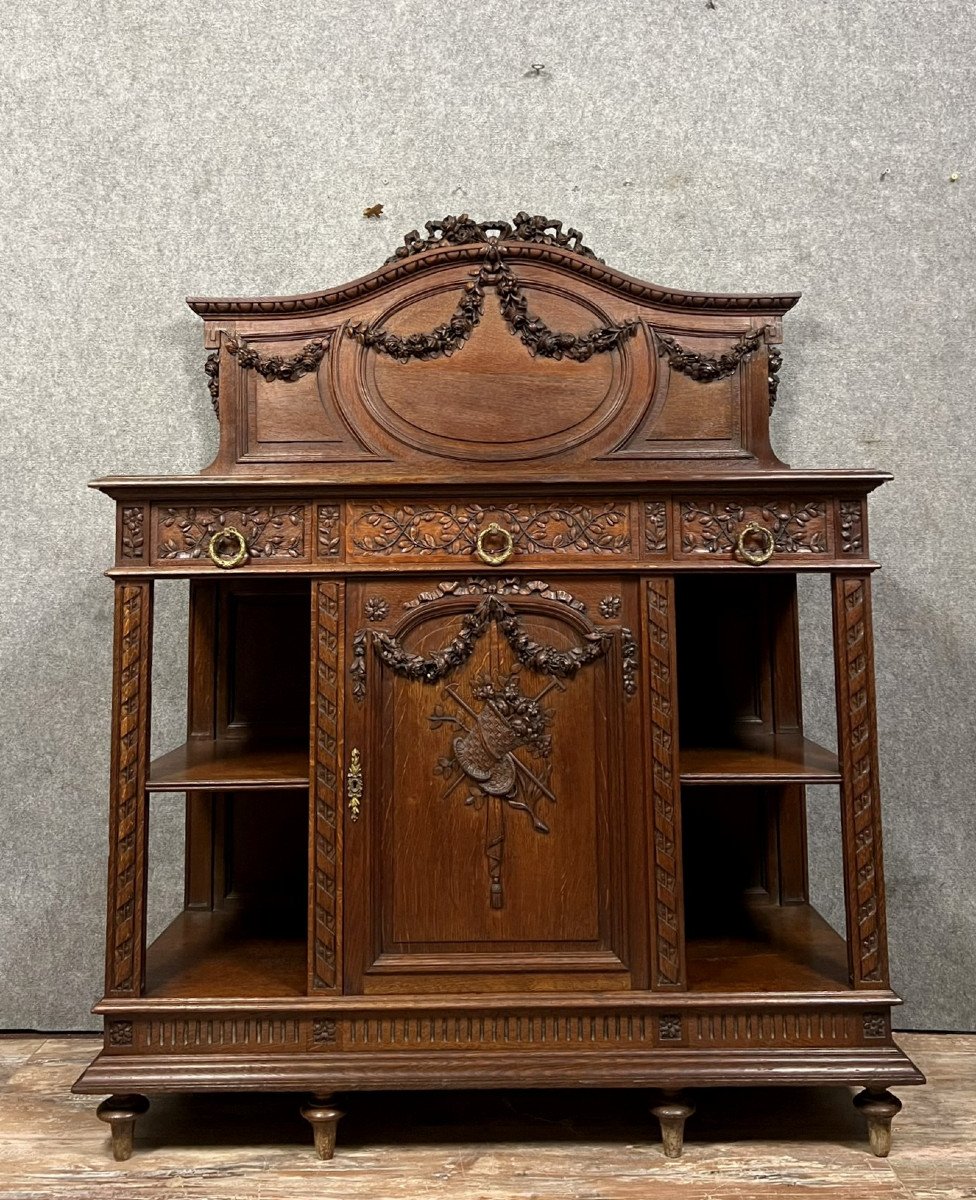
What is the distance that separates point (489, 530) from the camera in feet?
6.43

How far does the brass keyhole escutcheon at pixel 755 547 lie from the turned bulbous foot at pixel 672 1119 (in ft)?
3.61

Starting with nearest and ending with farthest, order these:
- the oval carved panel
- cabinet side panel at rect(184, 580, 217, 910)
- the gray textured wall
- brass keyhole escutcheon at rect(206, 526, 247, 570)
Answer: brass keyhole escutcheon at rect(206, 526, 247, 570) → the oval carved panel → cabinet side panel at rect(184, 580, 217, 910) → the gray textured wall

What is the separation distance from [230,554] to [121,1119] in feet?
3.82

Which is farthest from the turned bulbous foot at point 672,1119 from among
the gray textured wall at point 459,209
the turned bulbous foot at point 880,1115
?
the gray textured wall at point 459,209

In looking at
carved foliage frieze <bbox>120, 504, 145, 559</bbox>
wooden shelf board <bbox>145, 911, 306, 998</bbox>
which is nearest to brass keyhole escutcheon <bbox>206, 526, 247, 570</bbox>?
carved foliage frieze <bbox>120, 504, 145, 559</bbox>

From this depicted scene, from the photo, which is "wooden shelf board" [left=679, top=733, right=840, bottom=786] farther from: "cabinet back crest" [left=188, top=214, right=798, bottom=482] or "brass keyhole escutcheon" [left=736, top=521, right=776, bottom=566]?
"cabinet back crest" [left=188, top=214, right=798, bottom=482]

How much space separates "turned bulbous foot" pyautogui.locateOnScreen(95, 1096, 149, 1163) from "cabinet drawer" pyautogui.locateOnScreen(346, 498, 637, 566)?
120cm

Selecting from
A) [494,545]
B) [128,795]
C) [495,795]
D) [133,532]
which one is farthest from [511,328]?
[128,795]

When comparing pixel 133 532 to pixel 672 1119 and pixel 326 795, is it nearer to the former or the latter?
pixel 326 795

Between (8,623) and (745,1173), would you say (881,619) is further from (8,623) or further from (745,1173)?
(8,623)

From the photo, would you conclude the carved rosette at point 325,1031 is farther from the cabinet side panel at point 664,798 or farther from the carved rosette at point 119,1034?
the cabinet side panel at point 664,798

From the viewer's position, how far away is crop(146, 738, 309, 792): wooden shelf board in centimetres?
193

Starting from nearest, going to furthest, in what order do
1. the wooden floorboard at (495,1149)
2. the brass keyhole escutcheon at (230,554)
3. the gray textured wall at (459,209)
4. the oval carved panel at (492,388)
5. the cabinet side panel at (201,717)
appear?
1. the wooden floorboard at (495,1149)
2. the brass keyhole escutcheon at (230,554)
3. the oval carved panel at (492,388)
4. the cabinet side panel at (201,717)
5. the gray textured wall at (459,209)

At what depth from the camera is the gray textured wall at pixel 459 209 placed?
266cm
